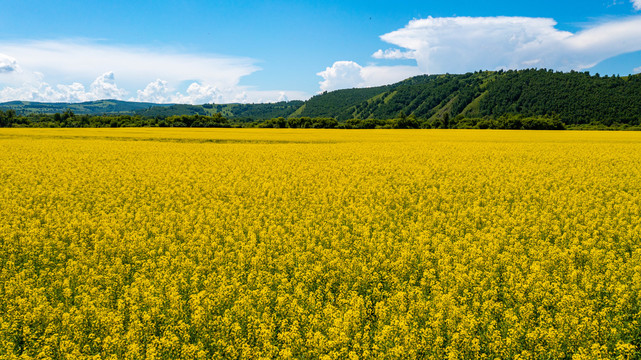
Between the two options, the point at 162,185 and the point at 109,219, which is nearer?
the point at 109,219

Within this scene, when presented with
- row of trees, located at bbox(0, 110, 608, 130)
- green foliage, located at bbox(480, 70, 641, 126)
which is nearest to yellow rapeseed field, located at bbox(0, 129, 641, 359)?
row of trees, located at bbox(0, 110, 608, 130)

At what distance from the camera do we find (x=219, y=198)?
1398cm

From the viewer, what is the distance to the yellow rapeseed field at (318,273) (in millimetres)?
5090

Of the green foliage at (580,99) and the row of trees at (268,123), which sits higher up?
the green foliage at (580,99)

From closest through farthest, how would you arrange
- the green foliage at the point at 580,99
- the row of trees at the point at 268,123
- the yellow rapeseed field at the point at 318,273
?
the yellow rapeseed field at the point at 318,273 < the row of trees at the point at 268,123 < the green foliage at the point at 580,99

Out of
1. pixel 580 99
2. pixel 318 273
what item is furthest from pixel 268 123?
pixel 580 99

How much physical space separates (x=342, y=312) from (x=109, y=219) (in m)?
8.38

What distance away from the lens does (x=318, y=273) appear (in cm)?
715

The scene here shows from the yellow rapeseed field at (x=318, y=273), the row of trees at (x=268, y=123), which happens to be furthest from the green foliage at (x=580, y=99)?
the yellow rapeseed field at (x=318, y=273)

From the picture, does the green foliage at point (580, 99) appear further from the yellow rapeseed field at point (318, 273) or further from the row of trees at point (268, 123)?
the yellow rapeseed field at point (318, 273)

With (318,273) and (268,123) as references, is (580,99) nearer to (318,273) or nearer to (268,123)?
(268,123)

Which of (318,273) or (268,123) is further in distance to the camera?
(268,123)

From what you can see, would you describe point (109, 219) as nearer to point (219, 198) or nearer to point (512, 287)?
point (219, 198)

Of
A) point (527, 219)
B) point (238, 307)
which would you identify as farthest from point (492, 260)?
point (238, 307)
